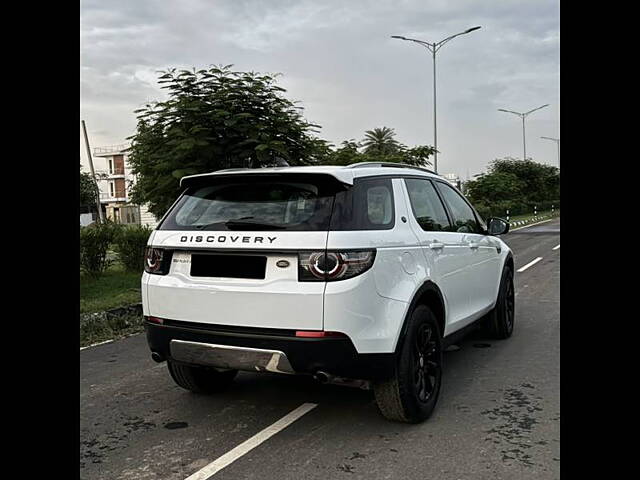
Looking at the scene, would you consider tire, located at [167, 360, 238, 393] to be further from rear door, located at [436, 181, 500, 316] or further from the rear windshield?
rear door, located at [436, 181, 500, 316]

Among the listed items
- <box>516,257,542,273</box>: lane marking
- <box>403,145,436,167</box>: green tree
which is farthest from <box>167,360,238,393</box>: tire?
<box>403,145,436,167</box>: green tree

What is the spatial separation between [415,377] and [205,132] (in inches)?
276

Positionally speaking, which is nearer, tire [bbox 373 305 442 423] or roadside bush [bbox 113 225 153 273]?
tire [bbox 373 305 442 423]

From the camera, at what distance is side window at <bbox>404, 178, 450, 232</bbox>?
4844 millimetres

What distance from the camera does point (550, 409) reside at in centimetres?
465

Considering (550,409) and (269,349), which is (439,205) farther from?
(269,349)

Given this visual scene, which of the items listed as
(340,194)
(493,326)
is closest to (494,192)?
(493,326)

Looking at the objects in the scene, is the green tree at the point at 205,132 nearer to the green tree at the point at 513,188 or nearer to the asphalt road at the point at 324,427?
the asphalt road at the point at 324,427

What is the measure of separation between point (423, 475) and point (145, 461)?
165 cm

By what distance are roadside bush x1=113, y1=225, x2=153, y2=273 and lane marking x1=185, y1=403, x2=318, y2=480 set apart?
8.37m

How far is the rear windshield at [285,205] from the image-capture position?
402 cm
